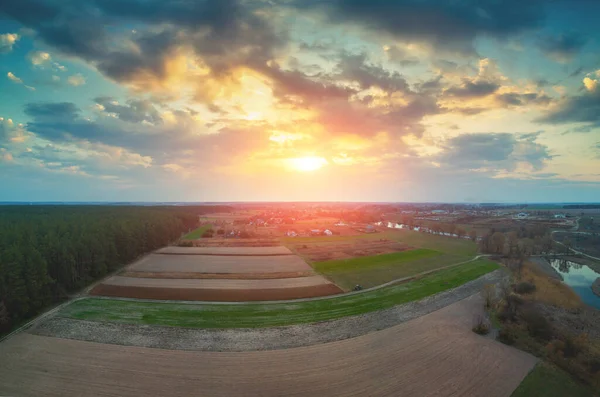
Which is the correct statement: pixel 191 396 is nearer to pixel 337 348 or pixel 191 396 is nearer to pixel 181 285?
pixel 337 348

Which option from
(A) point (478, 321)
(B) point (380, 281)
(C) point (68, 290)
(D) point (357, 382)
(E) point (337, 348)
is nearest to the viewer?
(D) point (357, 382)

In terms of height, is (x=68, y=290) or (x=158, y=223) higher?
(x=158, y=223)

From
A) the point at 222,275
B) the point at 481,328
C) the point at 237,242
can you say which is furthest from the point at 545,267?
the point at 237,242

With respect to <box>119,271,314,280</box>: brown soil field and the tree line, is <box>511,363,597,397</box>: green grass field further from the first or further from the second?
the tree line

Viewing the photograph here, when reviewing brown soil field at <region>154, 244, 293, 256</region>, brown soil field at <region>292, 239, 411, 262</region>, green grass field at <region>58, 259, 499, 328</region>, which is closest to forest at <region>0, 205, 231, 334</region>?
green grass field at <region>58, 259, 499, 328</region>

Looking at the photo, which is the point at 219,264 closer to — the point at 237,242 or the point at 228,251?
the point at 228,251

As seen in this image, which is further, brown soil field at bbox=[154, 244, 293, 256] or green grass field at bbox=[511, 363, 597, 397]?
brown soil field at bbox=[154, 244, 293, 256]

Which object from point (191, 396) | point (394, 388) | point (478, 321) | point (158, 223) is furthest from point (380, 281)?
point (158, 223)
